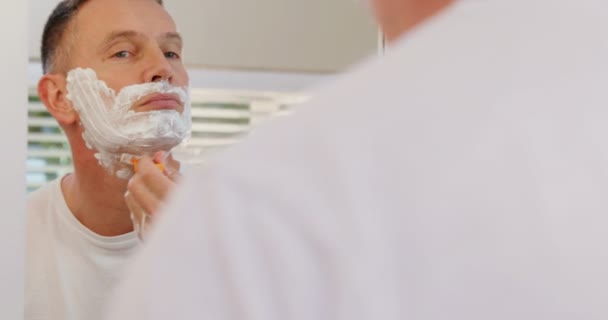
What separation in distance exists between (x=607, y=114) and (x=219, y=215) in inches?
5.7

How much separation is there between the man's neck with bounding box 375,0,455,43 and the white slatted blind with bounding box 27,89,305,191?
0.84 meters

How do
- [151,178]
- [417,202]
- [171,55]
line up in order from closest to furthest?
[417,202] → [151,178] → [171,55]

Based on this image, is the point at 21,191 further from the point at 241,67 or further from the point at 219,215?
the point at 219,215

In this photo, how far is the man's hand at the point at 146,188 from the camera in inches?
50.9

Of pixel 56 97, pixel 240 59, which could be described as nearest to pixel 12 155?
pixel 56 97

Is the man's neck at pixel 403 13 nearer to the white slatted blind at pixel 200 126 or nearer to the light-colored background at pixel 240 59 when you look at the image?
the white slatted blind at pixel 200 126

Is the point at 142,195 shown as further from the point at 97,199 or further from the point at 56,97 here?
the point at 56,97

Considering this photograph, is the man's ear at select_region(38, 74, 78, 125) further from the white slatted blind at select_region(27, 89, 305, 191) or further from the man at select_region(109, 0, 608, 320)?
the man at select_region(109, 0, 608, 320)

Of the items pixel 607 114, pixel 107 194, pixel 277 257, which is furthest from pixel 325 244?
pixel 107 194

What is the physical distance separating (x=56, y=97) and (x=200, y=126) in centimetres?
21

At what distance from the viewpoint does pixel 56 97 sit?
1360 millimetres

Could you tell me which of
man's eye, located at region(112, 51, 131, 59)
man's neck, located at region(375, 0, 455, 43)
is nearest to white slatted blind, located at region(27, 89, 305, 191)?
man's eye, located at region(112, 51, 131, 59)

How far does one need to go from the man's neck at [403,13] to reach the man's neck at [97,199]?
97 centimetres

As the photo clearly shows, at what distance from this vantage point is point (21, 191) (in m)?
1.34
